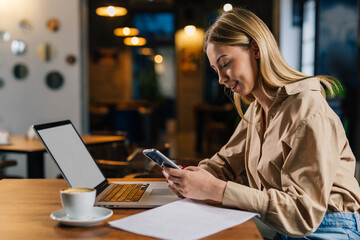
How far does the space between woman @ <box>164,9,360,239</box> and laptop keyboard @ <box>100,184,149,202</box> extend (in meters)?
0.13

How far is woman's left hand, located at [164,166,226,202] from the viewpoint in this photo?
1177 mm

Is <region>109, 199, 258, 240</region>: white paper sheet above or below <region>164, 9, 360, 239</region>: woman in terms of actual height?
below

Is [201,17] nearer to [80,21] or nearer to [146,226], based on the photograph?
[80,21]

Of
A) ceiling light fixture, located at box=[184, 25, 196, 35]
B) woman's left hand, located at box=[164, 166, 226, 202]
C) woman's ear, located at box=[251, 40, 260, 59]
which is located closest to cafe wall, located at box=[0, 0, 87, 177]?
woman's ear, located at box=[251, 40, 260, 59]

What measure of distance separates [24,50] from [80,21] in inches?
35.6

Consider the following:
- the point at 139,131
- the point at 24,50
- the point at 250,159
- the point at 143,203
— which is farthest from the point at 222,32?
the point at 139,131

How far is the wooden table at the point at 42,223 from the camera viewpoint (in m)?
0.99

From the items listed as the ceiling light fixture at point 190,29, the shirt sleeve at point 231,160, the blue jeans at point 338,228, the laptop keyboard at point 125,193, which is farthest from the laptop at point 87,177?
the ceiling light fixture at point 190,29

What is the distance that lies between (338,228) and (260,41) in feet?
2.15

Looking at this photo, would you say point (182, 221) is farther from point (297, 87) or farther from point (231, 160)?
point (231, 160)

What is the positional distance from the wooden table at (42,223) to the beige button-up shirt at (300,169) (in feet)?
0.33

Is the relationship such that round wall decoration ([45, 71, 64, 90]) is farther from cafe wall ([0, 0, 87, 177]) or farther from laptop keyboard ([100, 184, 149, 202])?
laptop keyboard ([100, 184, 149, 202])

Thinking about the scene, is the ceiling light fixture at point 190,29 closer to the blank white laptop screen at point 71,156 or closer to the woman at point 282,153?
the woman at point 282,153

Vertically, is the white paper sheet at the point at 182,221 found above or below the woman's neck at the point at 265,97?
below
